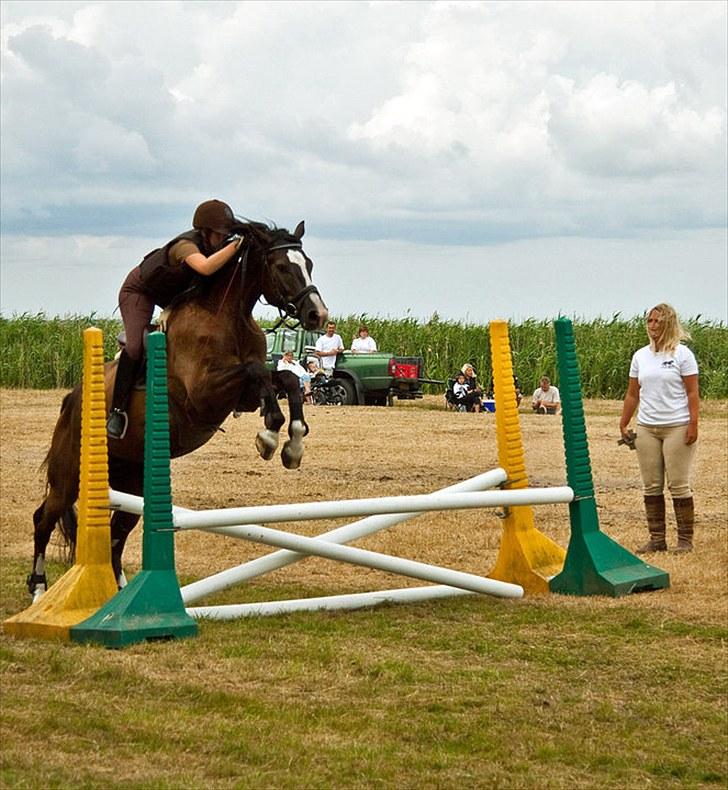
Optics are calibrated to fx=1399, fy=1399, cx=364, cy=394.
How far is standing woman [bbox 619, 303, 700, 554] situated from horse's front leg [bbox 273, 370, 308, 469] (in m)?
3.04

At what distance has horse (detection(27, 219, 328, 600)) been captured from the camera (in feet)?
22.6

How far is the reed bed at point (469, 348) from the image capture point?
29703mm

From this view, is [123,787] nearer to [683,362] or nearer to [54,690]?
[54,690]

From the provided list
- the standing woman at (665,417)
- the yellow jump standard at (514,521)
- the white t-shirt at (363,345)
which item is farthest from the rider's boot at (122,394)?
the white t-shirt at (363,345)

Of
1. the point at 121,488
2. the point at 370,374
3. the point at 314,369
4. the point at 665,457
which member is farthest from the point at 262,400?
the point at 370,374

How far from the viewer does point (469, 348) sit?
31.5 m

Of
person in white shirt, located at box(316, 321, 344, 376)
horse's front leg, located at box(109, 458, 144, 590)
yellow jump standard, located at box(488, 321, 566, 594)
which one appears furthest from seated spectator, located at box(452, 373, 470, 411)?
horse's front leg, located at box(109, 458, 144, 590)

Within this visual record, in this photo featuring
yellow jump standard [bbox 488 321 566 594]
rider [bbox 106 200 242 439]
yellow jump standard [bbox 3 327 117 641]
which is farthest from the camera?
yellow jump standard [bbox 488 321 566 594]

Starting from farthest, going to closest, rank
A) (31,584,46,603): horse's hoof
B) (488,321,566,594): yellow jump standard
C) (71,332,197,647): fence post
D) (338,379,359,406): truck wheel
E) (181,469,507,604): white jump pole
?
(338,379,359,406): truck wheel
(488,321,566,594): yellow jump standard
(31,584,46,603): horse's hoof
(181,469,507,604): white jump pole
(71,332,197,647): fence post

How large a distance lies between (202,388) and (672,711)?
3050 millimetres

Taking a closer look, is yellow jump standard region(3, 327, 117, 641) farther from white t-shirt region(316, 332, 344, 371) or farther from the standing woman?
white t-shirt region(316, 332, 344, 371)

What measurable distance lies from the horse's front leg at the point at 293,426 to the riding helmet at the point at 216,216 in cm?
80

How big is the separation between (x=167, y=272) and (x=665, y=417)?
381 centimetres

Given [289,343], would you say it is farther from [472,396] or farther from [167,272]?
[167,272]
